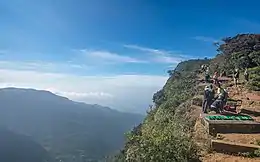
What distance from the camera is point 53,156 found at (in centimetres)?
14012

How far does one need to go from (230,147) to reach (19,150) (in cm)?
13853

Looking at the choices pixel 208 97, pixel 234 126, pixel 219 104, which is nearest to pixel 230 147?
pixel 234 126

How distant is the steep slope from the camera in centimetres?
12975

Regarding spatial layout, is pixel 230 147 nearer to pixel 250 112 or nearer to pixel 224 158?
pixel 224 158

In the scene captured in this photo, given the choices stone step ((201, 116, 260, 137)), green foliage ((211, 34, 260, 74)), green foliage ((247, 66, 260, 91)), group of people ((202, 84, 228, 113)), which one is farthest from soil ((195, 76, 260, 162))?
green foliage ((211, 34, 260, 74))

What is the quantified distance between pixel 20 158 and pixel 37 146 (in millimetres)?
18938

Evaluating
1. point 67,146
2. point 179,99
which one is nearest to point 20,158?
point 67,146

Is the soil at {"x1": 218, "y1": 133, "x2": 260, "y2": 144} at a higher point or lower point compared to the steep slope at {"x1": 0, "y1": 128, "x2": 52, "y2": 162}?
higher

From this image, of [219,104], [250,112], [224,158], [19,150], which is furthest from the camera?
[19,150]

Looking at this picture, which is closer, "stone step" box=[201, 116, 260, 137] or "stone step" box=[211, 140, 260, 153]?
"stone step" box=[211, 140, 260, 153]

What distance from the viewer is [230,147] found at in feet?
35.7

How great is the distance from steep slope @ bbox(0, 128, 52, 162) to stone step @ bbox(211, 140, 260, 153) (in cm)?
12503

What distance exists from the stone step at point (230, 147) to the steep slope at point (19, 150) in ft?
410

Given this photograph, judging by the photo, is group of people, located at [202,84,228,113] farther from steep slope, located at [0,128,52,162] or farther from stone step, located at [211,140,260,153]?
steep slope, located at [0,128,52,162]
